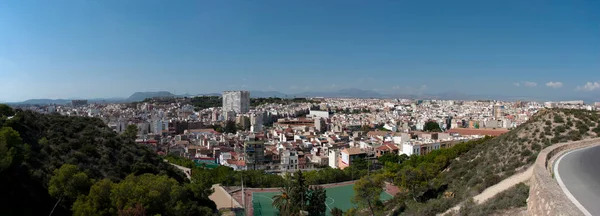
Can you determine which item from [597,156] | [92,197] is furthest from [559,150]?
[92,197]

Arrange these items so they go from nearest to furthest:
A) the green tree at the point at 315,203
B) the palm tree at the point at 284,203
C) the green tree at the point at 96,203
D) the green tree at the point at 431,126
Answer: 1. the green tree at the point at 96,203
2. the palm tree at the point at 284,203
3. the green tree at the point at 315,203
4. the green tree at the point at 431,126

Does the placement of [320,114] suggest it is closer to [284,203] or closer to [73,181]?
[284,203]

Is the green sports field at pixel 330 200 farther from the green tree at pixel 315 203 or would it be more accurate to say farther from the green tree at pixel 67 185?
the green tree at pixel 67 185

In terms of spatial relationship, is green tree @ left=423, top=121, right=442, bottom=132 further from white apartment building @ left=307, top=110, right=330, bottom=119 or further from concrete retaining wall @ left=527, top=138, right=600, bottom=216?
concrete retaining wall @ left=527, top=138, right=600, bottom=216

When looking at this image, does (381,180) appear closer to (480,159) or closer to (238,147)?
(480,159)

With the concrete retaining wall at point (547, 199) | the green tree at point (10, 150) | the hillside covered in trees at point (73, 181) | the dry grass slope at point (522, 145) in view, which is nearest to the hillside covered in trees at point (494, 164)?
the dry grass slope at point (522, 145)

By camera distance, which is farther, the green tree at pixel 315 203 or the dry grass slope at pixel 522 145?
the green tree at pixel 315 203

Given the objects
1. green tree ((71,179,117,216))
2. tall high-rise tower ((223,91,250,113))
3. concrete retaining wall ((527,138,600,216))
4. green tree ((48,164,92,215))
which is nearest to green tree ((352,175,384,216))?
concrete retaining wall ((527,138,600,216))
